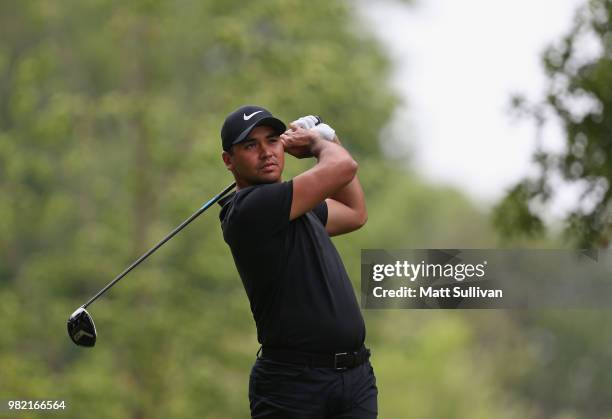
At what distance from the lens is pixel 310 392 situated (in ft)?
14.2

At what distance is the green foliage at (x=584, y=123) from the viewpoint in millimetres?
6598

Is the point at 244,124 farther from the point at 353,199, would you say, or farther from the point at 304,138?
the point at 353,199

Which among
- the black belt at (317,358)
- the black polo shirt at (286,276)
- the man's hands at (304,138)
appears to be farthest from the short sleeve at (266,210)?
the black belt at (317,358)

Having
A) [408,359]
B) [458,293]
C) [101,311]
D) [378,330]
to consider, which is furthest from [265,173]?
[408,359]

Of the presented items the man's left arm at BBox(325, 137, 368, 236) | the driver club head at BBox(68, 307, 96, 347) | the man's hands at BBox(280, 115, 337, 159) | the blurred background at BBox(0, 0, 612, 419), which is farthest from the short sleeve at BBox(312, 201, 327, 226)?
the blurred background at BBox(0, 0, 612, 419)

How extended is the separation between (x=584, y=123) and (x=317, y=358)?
3.04m

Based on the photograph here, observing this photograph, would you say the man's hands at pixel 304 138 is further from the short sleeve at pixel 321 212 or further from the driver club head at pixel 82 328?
the driver club head at pixel 82 328

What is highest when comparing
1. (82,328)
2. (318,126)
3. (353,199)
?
(318,126)

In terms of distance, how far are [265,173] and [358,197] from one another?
668 mm

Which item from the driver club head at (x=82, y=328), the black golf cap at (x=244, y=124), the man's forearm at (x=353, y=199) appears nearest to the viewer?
the black golf cap at (x=244, y=124)

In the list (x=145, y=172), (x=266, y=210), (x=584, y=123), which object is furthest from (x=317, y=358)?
(x=145, y=172)

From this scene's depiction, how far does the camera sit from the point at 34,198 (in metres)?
19.5

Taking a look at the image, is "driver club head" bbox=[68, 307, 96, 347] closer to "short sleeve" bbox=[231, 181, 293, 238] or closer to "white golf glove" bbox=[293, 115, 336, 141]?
"short sleeve" bbox=[231, 181, 293, 238]

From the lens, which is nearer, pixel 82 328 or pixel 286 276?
pixel 286 276
